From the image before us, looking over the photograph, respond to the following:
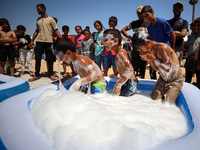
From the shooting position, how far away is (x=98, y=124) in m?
1.23

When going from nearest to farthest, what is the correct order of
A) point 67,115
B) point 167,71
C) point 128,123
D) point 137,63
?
point 67,115, point 128,123, point 167,71, point 137,63

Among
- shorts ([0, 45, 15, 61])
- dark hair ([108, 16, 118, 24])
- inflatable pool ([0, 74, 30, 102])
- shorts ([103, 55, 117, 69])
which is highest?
dark hair ([108, 16, 118, 24])

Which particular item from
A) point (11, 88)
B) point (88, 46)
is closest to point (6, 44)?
point (88, 46)

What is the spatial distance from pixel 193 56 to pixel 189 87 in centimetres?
163

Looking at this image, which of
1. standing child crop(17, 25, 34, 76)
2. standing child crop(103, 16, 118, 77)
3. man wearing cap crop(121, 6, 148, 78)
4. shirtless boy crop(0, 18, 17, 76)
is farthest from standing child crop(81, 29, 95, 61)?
standing child crop(17, 25, 34, 76)

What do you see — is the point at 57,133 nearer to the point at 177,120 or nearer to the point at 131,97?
the point at 177,120

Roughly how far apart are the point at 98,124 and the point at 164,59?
1.45m

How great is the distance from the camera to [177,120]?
5.29 ft

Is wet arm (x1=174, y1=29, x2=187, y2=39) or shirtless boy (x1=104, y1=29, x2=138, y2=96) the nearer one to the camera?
shirtless boy (x1=104, y1=29, x2=138, y2=96)

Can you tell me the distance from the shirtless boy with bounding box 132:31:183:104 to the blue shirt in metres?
1.00

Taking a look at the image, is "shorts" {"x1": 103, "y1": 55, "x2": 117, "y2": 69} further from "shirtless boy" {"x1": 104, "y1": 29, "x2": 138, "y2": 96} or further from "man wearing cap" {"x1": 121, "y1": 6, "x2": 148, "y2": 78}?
"shirtless boy" {"x1": 104, "y1": 29, "x2": 138, "y2": 96}

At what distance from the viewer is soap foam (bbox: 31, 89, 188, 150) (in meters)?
1.08

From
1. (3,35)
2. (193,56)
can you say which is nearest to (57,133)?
(193,56)

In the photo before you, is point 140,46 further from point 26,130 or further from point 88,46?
point 88,46
